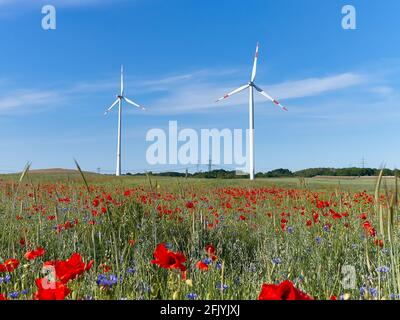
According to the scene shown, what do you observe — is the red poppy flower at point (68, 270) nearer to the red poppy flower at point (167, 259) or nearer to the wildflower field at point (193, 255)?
the wildflower field at point (193, 255)

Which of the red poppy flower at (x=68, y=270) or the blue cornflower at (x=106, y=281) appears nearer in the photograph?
the red poppy flower at (x=68, y=270)

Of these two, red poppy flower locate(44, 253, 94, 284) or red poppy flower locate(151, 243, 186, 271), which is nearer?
red poppy flower locate(44, 253, 94, 284)

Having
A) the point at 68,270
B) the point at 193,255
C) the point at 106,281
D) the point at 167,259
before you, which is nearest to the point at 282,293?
the point at 167,259

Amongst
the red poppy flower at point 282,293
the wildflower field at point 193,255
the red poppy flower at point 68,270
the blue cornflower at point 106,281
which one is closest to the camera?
the red poppy flower at point 282,293

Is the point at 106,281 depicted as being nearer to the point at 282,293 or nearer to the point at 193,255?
the point at 193,255

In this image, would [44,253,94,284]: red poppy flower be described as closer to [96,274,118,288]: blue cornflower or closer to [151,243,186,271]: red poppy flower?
[151,243,186,271]: red poppy flower

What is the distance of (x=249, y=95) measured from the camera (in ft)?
64.1

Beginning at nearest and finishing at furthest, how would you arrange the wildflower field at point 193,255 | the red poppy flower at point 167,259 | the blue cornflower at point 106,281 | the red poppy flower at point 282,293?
the red poppy flower at point 282,293 → the red poppy flower at point 167,259 → the wildflower field at point 193,255 → the blue cornflower at point 106,281

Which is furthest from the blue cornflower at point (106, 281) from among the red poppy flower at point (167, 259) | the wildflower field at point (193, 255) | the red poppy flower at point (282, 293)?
the red poppy flower at point (282, 293)

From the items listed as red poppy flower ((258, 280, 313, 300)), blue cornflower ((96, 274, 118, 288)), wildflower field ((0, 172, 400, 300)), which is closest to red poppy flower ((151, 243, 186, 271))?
wildflower field ((0, 172, 400, 300))

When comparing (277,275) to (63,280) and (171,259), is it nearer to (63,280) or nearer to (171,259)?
(171,259)

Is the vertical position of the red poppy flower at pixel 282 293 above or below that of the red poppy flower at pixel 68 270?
above
